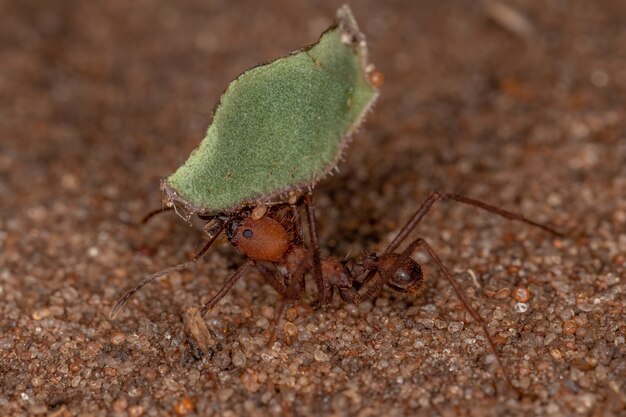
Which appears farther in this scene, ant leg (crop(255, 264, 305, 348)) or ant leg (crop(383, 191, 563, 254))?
ant leg (crop(383, 191, 563, 254))

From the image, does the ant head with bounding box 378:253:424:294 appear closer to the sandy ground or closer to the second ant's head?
the second ant's head

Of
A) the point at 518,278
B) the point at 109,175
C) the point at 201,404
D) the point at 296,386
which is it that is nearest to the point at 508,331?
the point at 518,278

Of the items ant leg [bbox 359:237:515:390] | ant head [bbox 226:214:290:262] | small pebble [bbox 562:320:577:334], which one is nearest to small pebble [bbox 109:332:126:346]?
ant head [bbox 226:214:290:262]

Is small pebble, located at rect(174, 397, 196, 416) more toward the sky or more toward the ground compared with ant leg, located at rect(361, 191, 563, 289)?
more toward the ground

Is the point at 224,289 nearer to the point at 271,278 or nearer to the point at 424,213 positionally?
the point at 271,278

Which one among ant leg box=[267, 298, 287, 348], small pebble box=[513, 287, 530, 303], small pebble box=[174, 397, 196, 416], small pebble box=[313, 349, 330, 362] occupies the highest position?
ant leg box=[267, 298, 287, 348]

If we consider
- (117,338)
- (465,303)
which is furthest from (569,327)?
(117,338)

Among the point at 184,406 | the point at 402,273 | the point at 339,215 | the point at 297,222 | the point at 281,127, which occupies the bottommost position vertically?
the point at 184,406

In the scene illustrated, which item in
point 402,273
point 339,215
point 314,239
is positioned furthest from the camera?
point 339,215

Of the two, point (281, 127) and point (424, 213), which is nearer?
point (281, 127)
